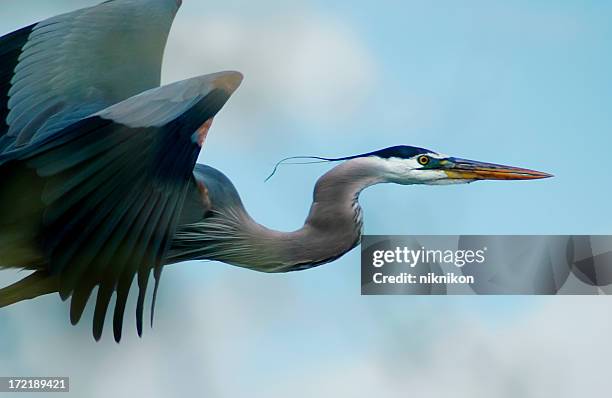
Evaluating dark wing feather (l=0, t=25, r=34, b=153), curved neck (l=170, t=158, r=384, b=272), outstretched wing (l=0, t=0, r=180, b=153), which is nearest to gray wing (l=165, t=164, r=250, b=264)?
curved neck (l=170, t=158, r=384, b=272)

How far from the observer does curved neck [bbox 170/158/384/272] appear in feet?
8.37

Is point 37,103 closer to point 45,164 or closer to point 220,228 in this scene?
point 220,228

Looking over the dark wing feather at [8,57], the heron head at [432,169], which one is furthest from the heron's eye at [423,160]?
the dark wing feather at [8,57]

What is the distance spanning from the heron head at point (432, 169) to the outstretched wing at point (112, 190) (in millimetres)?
886

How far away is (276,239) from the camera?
2.57 m

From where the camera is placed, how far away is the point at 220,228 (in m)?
2.55

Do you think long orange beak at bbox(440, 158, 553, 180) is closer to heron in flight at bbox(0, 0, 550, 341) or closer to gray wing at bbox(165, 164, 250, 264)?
heron in flight at bbox(0, 0, 550, 341)

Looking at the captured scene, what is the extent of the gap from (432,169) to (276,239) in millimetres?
523

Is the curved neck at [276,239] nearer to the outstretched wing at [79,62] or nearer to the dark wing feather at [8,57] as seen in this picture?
the outstretched wing at [79,62]

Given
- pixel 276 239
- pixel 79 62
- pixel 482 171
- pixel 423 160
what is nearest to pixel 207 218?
pixel 276 239

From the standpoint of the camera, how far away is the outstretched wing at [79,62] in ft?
8.25

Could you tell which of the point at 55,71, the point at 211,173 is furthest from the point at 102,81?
the point at 211,173

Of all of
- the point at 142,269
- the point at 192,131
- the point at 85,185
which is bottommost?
the point at 142,269

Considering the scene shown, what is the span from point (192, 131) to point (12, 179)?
0.36 m
